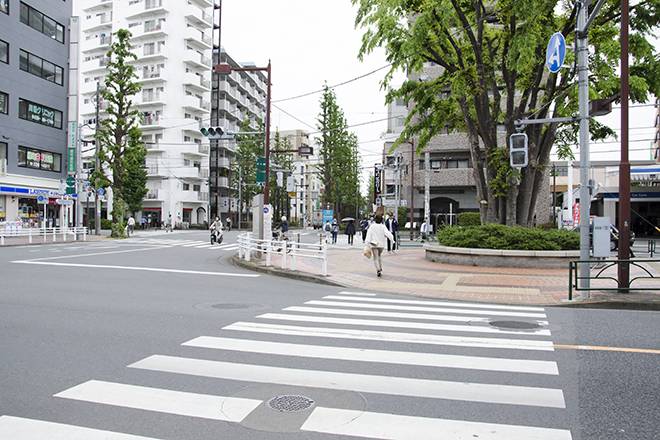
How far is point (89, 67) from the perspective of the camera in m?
58.7

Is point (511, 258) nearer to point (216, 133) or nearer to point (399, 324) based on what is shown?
point (399, 324)

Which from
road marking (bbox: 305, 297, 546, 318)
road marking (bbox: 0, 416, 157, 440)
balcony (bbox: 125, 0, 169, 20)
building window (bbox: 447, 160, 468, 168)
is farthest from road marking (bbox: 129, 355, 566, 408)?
balcony (bbox: 125, 0, 169, 20)

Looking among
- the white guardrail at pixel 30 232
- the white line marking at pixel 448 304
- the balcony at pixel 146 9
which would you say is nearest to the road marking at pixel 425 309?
the white line marking at pixel 448 304

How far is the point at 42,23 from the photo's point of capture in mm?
32812

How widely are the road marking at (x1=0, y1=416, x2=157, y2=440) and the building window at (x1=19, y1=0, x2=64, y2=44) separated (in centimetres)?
3706

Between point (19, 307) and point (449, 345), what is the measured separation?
294 inches

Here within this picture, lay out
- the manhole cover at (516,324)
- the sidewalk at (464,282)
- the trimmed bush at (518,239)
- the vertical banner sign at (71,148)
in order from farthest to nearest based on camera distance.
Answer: the vertical banner sign at (71,148) < the trimmed bush at (518,239) < the sidewalk at (464,282) < the manhole cover at (516,324)

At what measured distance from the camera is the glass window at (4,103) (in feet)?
96.8

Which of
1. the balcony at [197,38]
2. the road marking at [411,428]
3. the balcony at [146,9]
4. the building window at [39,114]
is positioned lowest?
the road marking at [411,428]

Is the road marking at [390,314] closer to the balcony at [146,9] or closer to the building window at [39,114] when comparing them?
the building window at [39,114]

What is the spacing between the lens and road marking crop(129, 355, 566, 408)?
3957 mm

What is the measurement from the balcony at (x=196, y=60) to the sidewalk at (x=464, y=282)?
47422mm

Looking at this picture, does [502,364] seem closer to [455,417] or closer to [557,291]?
[455,417]

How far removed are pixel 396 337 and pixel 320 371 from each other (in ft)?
5.81
